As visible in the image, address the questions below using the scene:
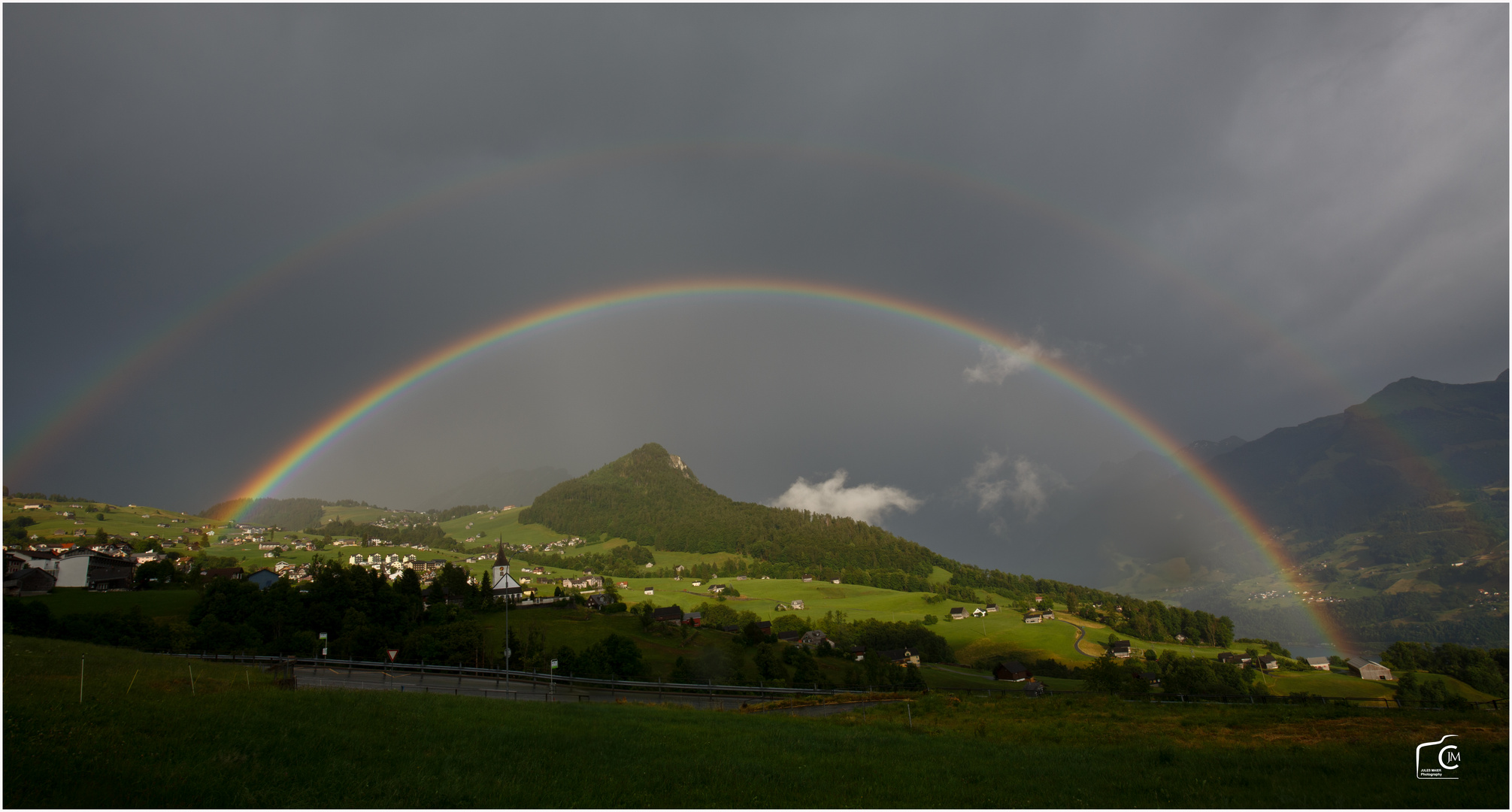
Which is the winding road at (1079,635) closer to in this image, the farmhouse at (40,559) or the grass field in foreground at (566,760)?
the grass field in foreground at (566,760)

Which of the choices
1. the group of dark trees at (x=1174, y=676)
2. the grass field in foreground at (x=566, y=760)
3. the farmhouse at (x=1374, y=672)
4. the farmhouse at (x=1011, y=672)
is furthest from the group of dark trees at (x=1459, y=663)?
the grass field in foreground at (x=566, y=760)

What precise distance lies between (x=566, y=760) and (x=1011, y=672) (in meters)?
109

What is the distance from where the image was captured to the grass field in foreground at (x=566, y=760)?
10.9 metres

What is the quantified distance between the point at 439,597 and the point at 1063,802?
366ft

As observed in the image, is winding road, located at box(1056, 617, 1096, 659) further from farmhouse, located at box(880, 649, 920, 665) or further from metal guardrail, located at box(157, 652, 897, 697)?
metal guardrail, located at box(157, 652, 897, 697)

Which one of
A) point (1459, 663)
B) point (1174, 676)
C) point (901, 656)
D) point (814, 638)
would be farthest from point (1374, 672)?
point (814, 638)

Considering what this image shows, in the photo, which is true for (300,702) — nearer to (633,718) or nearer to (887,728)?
(633,718)

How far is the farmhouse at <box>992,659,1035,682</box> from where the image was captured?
105125mm

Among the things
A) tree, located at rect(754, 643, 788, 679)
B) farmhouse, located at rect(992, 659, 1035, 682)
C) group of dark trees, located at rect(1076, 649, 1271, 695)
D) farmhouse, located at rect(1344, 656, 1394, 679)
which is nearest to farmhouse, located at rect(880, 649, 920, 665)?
farmhouse, located at rect(992, 659, 1035, 682)

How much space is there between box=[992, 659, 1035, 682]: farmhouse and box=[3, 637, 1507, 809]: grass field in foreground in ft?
292

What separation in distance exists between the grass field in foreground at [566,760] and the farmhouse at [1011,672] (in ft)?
292

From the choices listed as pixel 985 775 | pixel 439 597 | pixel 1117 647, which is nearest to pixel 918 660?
pixel 1117 647

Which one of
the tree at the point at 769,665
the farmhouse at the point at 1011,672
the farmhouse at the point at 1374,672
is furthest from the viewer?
the farmhouse at the point at 1374,672

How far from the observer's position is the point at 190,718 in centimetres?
1391
